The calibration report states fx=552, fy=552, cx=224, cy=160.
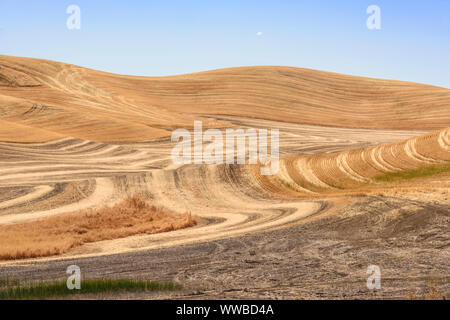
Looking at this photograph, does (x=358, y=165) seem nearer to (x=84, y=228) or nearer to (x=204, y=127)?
(x=84, y=228)

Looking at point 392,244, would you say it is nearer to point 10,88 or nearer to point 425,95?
point 10,88

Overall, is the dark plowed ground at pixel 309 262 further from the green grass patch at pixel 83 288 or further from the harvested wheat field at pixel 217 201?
the green grass patch at pixel 83 288

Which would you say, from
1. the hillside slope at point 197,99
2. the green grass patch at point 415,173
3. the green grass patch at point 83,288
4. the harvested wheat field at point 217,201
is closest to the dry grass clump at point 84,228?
the harvested wheat field at point 217,201

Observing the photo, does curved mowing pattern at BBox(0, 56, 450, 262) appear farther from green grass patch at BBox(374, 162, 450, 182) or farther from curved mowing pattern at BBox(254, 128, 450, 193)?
green grass patch at BBox(374, 162, 450, 182)

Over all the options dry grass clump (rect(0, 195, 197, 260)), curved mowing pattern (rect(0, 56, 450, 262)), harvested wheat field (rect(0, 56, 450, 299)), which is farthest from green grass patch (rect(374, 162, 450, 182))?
dry grass clump (rect(0, 195, 197, 260))

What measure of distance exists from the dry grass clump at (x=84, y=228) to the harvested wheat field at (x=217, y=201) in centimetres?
8

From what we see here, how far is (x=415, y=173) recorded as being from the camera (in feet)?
92.4

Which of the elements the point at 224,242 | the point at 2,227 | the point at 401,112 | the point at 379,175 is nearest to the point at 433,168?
the point at 379,175

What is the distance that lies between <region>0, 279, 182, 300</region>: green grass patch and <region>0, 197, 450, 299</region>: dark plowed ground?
1.49 feet

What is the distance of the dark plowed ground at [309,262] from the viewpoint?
1020cm

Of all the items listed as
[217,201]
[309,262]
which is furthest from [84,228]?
[309,262]

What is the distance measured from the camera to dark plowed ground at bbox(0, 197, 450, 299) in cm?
1020

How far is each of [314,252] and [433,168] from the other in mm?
16187

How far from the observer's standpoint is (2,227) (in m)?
20.8
